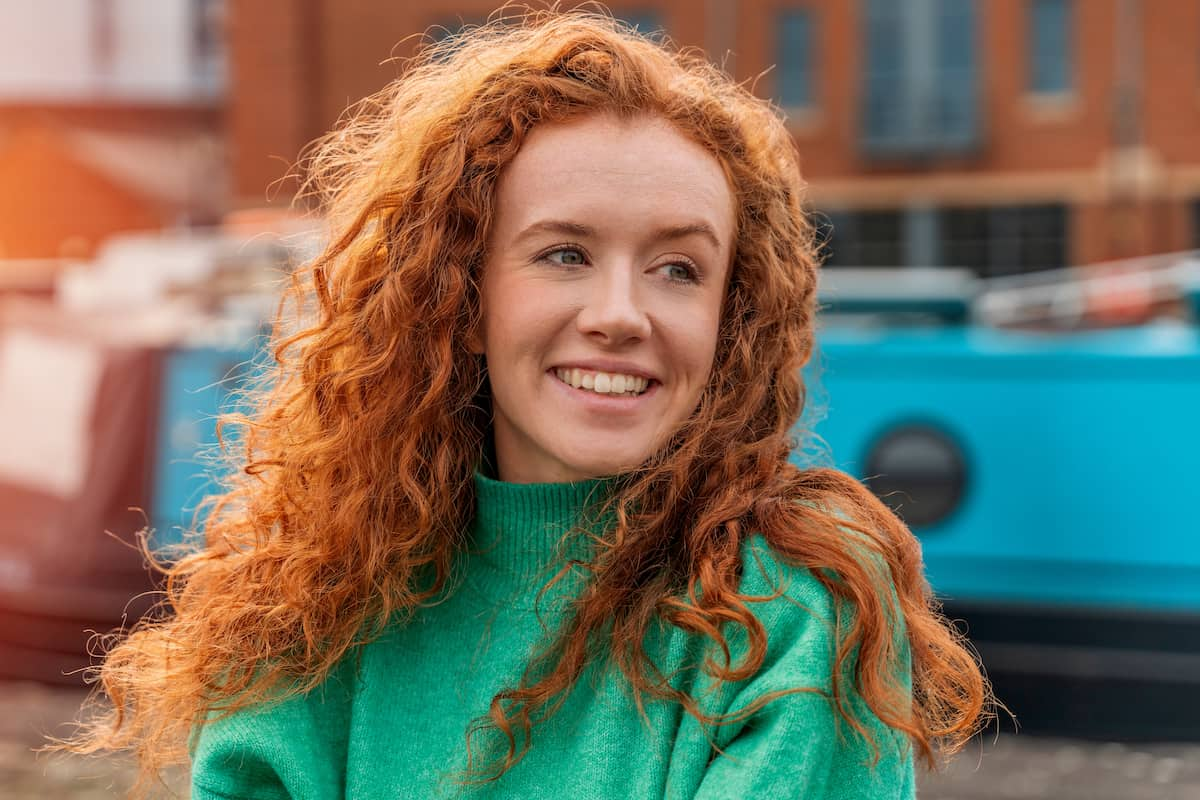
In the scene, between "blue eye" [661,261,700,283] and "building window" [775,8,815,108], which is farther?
"building window" [775,8,815,108]

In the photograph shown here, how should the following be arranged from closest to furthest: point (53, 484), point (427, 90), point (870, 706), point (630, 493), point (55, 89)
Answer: point (870, 706), point (630, 493), point (427, 90), point (53, 484), point (55, 89)

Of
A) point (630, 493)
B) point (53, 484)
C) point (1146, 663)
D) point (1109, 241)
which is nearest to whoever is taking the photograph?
point (630, 493)

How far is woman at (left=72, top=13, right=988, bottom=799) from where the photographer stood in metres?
1.37

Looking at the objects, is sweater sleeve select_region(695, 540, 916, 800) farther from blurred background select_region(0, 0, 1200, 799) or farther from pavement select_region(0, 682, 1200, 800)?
pavement select_region(0, 682, 1200, 800)

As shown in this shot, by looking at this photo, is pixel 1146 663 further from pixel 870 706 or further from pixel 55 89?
pixel 55 89

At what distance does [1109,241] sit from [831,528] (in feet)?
64.0

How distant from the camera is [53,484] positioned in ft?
19.9

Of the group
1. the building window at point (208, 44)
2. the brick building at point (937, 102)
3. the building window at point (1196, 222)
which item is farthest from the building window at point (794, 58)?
the building window at point (208, 44)

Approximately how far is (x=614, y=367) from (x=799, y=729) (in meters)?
0.39

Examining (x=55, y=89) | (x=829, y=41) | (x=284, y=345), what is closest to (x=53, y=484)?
(x=284, y=345)

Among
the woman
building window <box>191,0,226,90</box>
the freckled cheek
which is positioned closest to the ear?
the woman

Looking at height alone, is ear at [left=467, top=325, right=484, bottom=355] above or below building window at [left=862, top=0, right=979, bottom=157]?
below

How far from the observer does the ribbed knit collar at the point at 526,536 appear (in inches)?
60.5

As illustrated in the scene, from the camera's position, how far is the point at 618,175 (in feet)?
4.80
